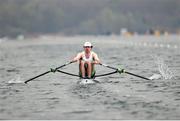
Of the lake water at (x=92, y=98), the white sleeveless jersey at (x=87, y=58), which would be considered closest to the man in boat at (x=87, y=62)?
the white sleeveless jersey at (x=87, y=58)

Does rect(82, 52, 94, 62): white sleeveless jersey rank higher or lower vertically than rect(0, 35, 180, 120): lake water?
higher

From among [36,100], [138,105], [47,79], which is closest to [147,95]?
[138,105]

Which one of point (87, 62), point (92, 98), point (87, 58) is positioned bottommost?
point (92, 98)

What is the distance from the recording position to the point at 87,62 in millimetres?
26828

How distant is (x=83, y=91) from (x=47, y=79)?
6466mm

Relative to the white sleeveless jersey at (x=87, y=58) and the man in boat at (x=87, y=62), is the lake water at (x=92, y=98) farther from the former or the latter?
the white sleeveless jersey at (x=87, y=58)

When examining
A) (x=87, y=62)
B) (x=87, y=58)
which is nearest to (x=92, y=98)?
(x=87, y=62)

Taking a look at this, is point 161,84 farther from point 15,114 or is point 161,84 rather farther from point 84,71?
point 15,114

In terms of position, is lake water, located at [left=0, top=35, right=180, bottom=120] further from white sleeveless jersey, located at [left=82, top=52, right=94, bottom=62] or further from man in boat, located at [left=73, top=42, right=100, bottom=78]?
white sleeveless jersey, located at [left=82, top=52, right=94, bottom=62]

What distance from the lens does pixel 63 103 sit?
2044cm

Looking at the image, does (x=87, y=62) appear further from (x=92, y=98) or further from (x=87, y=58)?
(x=92, y=98)

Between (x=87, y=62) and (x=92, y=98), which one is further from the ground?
(x=87, y=62)

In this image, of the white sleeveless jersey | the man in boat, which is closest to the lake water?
the man in boat

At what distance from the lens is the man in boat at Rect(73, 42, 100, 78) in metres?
26.8
